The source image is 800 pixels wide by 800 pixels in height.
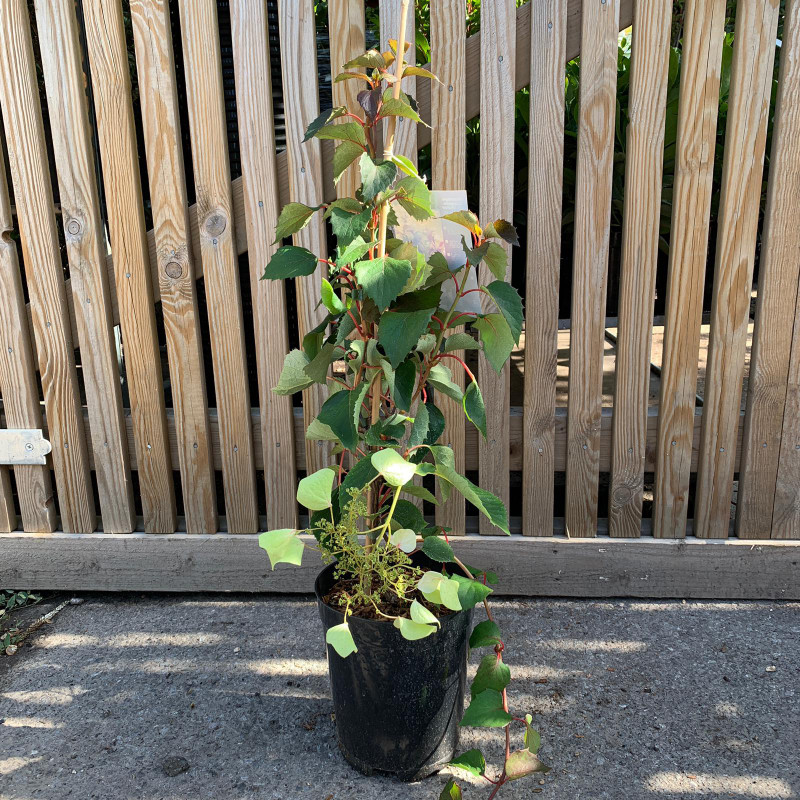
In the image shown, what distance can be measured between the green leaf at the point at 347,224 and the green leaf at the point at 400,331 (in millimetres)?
122

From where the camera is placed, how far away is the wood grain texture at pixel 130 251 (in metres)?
2.16

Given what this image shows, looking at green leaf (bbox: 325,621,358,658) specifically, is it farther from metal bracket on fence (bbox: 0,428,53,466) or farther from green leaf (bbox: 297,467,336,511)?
metal bracket on fence (bbox: 0,428,53,466)

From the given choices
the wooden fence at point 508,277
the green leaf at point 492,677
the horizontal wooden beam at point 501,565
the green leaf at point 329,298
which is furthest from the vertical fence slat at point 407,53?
the green leaf at point 492,677

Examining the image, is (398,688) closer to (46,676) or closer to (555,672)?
(555,672)

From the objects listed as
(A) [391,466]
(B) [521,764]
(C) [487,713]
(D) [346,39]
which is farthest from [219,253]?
(B) [521,764]

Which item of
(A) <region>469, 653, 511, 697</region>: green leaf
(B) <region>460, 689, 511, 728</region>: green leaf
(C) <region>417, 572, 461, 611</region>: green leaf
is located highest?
(C) <region>417, 572, 461, 611</region>: green leaf

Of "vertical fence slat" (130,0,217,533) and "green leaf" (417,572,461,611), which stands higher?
"vertical fence slat" (130,0,217,533)

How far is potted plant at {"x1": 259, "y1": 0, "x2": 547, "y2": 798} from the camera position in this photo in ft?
4.86

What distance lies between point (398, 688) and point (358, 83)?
5.25ft

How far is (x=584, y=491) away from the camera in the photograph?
2.39m

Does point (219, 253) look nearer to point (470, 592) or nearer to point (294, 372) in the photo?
point (294, 372)

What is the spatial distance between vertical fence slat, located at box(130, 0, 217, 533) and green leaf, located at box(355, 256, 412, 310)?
1.01m

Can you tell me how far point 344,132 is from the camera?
4.99 feet

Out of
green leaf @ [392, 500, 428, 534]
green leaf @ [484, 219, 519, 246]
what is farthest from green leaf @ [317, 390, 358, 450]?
green leaf @ [484, 219, 519, 246]
